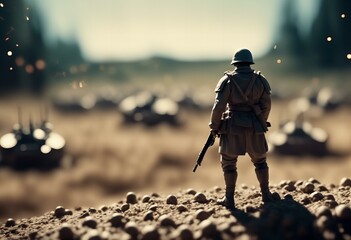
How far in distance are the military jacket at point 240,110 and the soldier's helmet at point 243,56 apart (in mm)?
135

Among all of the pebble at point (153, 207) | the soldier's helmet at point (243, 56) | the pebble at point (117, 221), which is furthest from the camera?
the pebble at point (153, 207)

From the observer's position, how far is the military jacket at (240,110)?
7.41 m

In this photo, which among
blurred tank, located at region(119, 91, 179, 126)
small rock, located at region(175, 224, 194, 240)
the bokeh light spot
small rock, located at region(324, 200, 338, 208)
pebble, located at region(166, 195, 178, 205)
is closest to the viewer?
small rock, located at region(175, 224, 194, 240)

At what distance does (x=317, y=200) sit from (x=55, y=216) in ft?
16.0

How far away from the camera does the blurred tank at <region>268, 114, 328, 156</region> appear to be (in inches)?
800

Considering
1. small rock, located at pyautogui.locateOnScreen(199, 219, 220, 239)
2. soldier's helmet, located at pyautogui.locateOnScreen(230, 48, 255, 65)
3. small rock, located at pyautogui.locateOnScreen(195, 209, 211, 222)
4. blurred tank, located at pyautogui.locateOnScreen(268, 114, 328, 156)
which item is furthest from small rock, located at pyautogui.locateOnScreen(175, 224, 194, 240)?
blurred tank, located at pyautogui.locateOnScreen(268, 114, 328, 156)

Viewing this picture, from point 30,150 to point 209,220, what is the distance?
12264 millimetres

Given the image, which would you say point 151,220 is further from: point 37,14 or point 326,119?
point 37,14

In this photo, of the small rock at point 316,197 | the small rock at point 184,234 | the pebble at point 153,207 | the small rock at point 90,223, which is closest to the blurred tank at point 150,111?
the pebble at point 153,207

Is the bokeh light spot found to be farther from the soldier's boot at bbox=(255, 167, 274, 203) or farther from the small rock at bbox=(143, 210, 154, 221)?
the soldier's boot at bbox=(255, 167, 274, 203)

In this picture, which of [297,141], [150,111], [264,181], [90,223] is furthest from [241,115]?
[150,111]

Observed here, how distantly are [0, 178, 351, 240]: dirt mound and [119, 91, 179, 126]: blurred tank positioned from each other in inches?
762

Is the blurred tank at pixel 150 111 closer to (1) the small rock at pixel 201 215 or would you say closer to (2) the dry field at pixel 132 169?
(2) the dry field at pixel 132 169

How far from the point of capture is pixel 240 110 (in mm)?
7539
